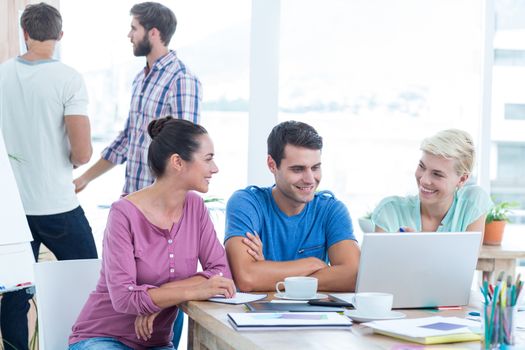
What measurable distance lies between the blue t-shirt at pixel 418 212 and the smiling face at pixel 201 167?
71 cm

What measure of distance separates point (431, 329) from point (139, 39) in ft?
7.17

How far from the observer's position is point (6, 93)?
132 inches

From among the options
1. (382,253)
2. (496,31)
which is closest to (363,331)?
(382,253)

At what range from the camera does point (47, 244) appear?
3.38 meters

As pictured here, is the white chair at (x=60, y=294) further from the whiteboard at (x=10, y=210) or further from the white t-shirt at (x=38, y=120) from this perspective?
the white t-shirt at (x=38, y=120)

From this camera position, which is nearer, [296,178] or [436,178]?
[296,178]

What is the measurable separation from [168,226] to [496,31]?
3169 millimetres

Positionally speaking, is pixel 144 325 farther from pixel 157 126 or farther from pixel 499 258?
pixel 499 258

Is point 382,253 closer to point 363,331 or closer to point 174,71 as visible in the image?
point 363,331

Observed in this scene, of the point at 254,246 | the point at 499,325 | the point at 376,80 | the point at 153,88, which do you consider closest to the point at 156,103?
the point at 153,88

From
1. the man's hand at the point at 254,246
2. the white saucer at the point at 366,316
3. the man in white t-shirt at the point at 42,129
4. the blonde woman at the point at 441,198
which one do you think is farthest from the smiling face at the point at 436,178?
the man in white t-shirt at the point at 42,129

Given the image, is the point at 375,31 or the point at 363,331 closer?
the point at 363,331

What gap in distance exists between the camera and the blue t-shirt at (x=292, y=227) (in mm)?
2707

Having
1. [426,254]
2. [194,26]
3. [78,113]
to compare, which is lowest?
[426,254]
